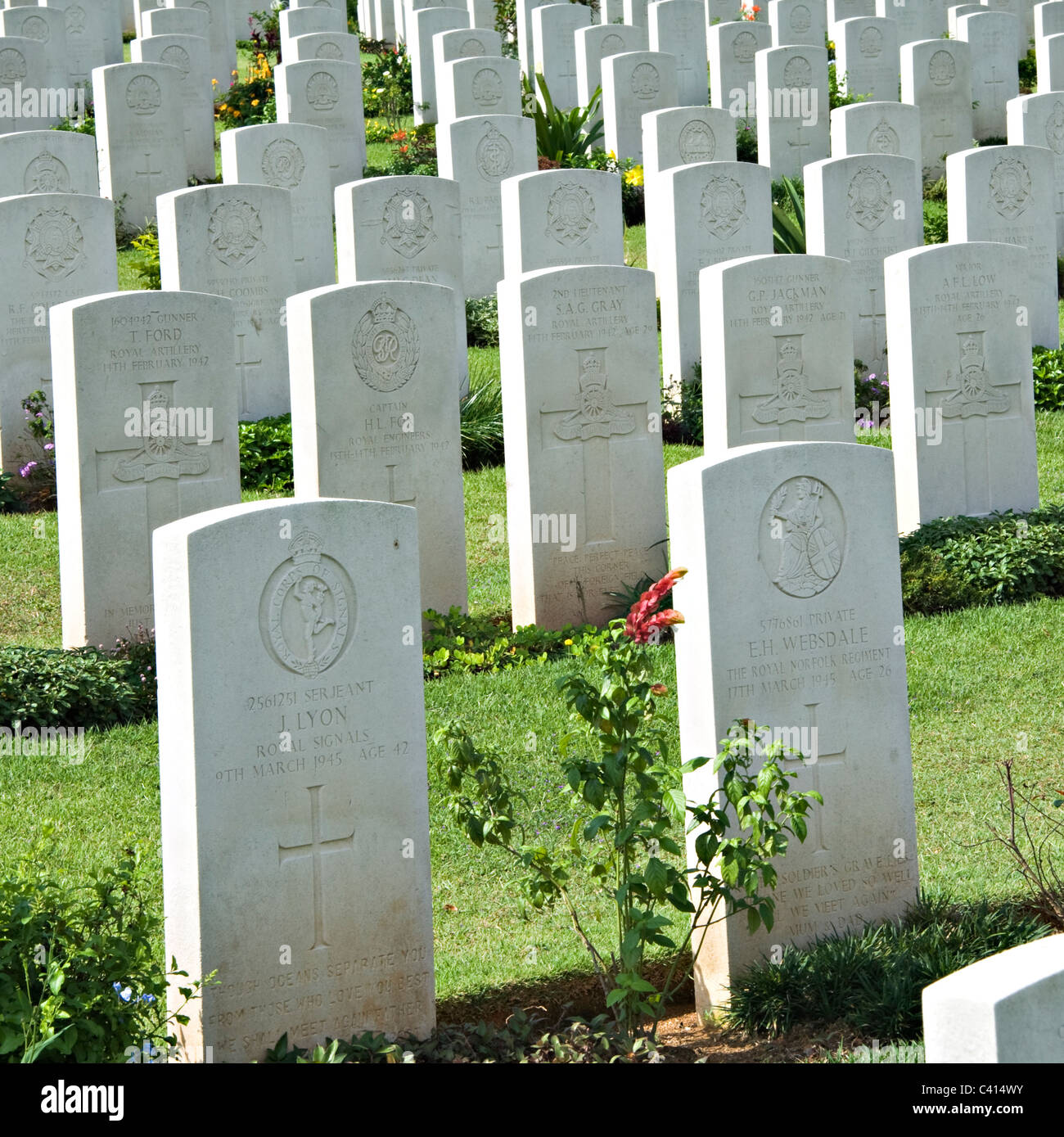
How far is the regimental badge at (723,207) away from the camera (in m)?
11.6

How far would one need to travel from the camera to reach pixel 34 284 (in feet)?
33.8

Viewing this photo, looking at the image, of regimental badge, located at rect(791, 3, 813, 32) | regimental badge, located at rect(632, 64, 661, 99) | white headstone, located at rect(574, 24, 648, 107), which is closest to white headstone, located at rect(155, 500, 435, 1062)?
regimental badge, located at rect(632, 64, 661, 99)

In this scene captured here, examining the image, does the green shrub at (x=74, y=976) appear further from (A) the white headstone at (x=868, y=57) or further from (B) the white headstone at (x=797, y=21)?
(B) the white headstone at (x=797, y=21)

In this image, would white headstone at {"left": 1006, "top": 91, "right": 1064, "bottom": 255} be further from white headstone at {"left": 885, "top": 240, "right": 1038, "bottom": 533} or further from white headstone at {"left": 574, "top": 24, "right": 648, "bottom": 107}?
white headstone at {"left": 885, "top": 240, "right": 1038, "bottom": 533}

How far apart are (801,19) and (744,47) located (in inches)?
96.1

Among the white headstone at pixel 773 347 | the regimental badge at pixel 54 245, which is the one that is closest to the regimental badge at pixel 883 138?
the white headstone at pixel 773 347

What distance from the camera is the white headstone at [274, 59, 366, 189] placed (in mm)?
17062

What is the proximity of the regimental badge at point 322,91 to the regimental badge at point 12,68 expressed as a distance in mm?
3449

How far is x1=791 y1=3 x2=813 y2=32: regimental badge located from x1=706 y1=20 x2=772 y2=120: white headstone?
81.7 inches

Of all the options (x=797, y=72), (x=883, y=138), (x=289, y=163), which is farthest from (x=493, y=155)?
(x=797, y=72)
